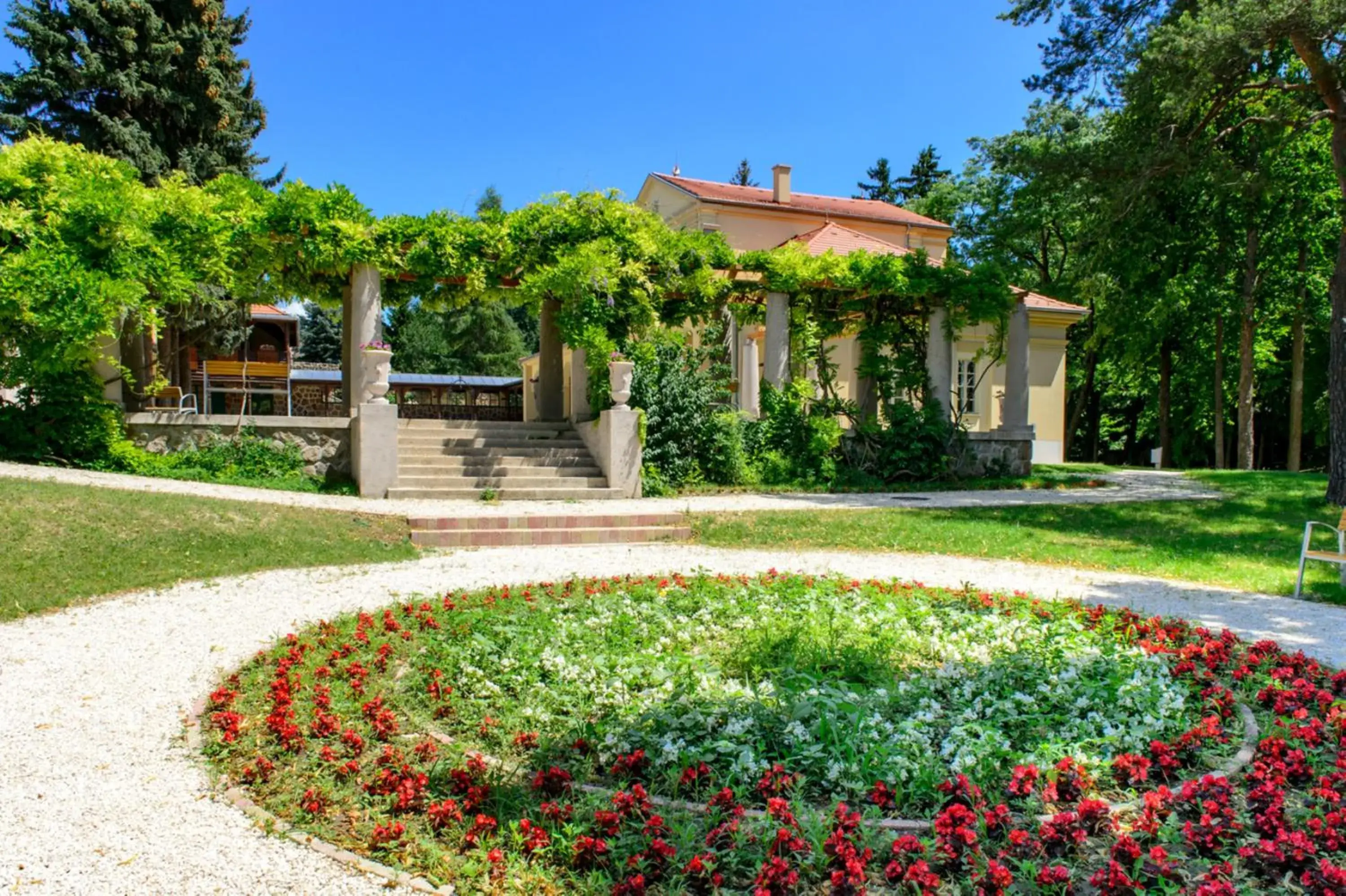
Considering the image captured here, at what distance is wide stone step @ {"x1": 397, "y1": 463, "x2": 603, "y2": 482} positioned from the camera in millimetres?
12898

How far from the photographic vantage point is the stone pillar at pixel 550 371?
17203mm

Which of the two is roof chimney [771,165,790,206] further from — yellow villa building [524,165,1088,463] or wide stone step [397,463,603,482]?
wide stone step [397,463,603,482]

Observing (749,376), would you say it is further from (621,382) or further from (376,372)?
(376,372)

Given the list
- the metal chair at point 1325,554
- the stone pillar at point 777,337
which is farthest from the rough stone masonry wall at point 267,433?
the metal chair at point 1325,554

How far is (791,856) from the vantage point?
265cm

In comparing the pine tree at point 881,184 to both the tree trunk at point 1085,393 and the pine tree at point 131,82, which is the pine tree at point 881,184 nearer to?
the tree trunk at point 1085,393

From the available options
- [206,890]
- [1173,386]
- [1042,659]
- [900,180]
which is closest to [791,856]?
[206,890]

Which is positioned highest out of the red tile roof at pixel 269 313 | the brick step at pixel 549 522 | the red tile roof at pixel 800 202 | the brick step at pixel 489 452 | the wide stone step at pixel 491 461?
the red tile roof at pixel 800 202

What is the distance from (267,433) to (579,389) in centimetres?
525

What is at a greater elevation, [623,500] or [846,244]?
[846,244]

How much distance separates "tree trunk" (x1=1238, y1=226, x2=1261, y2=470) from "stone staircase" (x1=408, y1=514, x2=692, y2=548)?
807 inches

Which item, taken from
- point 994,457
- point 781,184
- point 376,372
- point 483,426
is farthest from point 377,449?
point 781,184

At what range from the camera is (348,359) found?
15695 mm

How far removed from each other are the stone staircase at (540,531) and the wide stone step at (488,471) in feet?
8.81
